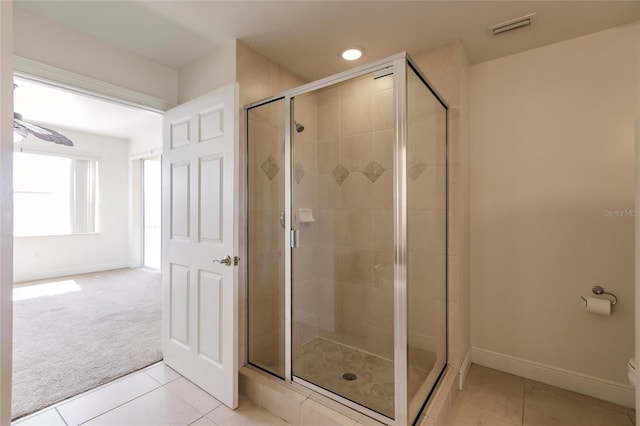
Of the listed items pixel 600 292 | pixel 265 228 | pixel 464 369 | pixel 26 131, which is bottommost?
pixel 464 369

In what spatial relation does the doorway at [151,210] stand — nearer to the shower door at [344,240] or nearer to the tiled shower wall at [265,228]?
the tiled shower wall at [265,228]

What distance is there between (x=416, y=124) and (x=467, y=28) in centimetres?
86

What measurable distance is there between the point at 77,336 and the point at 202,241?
78.1 inches

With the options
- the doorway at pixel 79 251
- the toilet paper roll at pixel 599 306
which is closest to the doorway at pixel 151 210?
the doorway at pixel 79 251

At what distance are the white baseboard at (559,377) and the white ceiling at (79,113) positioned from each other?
14.2 feet

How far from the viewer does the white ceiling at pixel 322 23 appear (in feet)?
5.63

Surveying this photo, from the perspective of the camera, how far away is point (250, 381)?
1.97 metres

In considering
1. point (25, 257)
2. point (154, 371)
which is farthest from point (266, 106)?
point (25, 257)

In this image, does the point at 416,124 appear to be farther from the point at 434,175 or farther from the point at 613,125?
the point at 613,125

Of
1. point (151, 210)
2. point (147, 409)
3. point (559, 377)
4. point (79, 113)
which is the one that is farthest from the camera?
point (151, 210)

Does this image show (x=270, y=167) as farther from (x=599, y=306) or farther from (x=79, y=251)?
(x=79, y=251)

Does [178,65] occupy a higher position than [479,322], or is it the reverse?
[178,65]

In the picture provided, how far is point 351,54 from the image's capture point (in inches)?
89.6

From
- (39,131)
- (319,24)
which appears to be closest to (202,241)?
(319,24)
